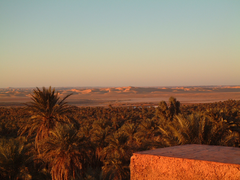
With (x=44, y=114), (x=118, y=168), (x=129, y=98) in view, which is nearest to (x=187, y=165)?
(x=44, y=114)

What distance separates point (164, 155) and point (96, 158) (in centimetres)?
1413

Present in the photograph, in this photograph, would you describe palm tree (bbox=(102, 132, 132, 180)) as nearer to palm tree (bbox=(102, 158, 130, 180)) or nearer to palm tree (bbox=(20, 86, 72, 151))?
palm tree (bbox=(102, 158, 130, 180))

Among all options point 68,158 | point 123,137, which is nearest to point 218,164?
point 68,158

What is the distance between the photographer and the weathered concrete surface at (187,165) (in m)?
4.18

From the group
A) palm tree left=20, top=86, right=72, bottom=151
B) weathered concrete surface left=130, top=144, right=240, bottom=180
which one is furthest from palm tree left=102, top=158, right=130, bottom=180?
weathered concrete surface left=130, top=144, right=240, bottom=180

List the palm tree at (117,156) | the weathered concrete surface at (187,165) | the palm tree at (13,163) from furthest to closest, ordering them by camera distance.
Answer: the palm tree at (117,156), the palm tree at (13,163), the weathered concrete surface at (187,165)

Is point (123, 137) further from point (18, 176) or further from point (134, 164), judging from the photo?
point (134, 164)

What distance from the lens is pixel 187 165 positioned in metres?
4.48

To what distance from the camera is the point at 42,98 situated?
12305 millimetres

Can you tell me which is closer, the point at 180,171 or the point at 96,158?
the point at 180,171

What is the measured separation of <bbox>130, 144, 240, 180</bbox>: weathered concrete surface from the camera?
4176mm

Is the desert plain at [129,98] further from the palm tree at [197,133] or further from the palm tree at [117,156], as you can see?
the palm tree at [197,133]

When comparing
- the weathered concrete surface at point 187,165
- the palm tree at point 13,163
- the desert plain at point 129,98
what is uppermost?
the weathered concrete surface at point 187,165

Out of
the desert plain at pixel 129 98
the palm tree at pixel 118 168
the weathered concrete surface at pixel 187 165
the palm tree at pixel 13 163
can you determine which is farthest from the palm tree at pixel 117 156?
the desert plain at pixel 129 98
